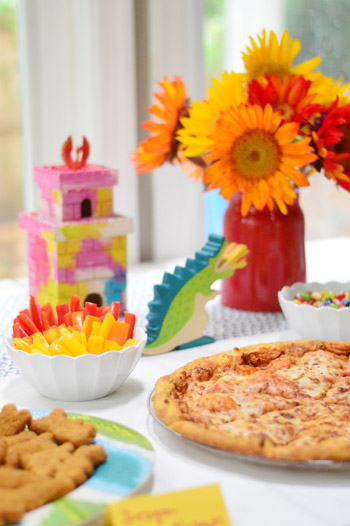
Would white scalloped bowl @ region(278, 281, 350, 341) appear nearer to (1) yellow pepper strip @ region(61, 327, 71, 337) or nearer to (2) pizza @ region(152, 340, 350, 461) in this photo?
(2) pizza @ region(152, 340, 350, 461)

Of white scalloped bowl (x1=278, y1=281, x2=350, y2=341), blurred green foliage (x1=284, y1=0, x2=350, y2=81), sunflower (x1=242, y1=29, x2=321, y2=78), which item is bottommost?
white scalloped bowl (x1=278, y1=281, x2=350, y2=341)

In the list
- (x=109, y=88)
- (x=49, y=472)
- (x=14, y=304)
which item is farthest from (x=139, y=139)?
(x=49, y=472)

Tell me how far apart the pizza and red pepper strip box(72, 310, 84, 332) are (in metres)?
0.14

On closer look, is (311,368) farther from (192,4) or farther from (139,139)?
(192,4)

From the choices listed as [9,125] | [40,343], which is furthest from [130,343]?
[9,125]

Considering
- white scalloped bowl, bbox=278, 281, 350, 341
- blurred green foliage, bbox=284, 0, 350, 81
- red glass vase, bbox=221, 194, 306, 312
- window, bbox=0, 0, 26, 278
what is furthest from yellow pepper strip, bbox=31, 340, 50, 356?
blurred green foliage, bbox=284, 0, 350, 81

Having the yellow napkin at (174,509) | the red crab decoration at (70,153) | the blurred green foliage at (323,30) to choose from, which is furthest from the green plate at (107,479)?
the blurred green foliage at (323,30)

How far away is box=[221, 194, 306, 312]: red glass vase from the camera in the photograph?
1302 millimetres

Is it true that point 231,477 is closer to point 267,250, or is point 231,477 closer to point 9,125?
point 267,250

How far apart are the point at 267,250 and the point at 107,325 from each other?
1.48 feet

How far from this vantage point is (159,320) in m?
1.09

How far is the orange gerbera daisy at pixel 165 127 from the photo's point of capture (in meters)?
1.25

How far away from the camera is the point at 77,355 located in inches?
35.3

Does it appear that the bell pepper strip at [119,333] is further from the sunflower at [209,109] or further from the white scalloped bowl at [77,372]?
the sunflower at [209,109]
